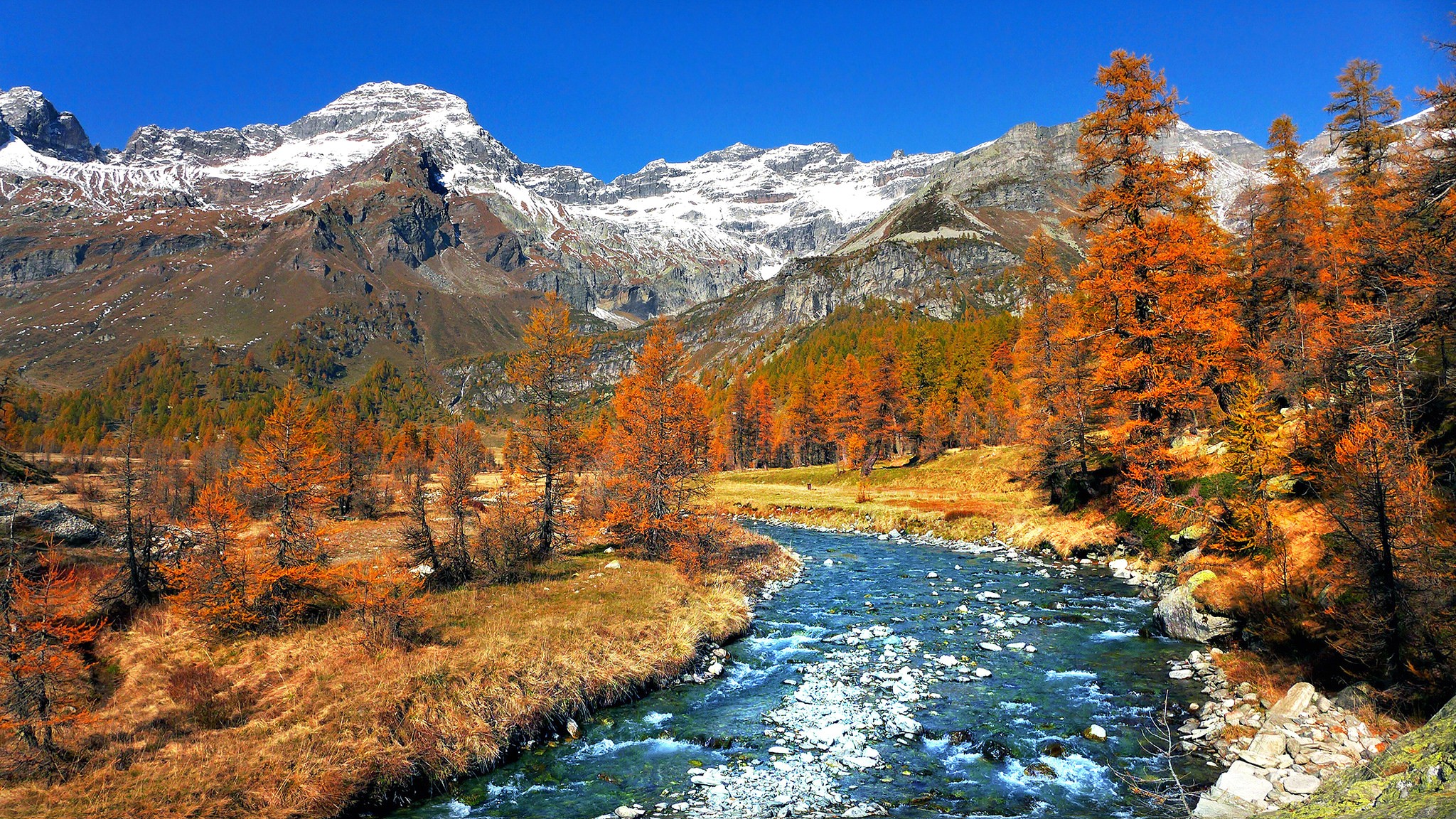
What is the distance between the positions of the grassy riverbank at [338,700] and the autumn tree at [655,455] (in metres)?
8.24

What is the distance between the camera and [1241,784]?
432 inches

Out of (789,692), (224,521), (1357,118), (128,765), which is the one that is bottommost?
(789,692)

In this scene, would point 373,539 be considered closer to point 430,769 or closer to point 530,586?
point 530,586

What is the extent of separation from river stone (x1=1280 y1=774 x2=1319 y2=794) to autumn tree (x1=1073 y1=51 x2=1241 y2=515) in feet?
59.2

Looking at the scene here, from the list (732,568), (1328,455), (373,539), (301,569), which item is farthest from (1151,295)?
(373,539)

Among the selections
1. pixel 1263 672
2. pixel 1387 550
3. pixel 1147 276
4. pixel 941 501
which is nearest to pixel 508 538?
pixel 1263 672

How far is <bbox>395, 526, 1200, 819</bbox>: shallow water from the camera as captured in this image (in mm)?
12586

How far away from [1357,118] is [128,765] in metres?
61.1

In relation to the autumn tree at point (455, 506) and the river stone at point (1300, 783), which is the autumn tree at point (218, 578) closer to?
the autumn tree at point (455, 506)

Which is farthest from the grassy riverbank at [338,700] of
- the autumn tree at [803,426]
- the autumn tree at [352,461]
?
the autumn tree at [803,426]

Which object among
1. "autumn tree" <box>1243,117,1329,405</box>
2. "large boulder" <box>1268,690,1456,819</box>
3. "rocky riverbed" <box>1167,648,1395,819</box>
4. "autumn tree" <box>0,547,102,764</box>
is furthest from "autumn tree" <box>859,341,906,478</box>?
"autumn tree" <box>0,547,102,764</box>

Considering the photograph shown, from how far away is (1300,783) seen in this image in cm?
1072

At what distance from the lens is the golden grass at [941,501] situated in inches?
1486

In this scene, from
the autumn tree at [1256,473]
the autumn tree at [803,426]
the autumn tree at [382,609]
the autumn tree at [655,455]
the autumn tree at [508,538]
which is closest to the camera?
the autumn tree at [382,609]
